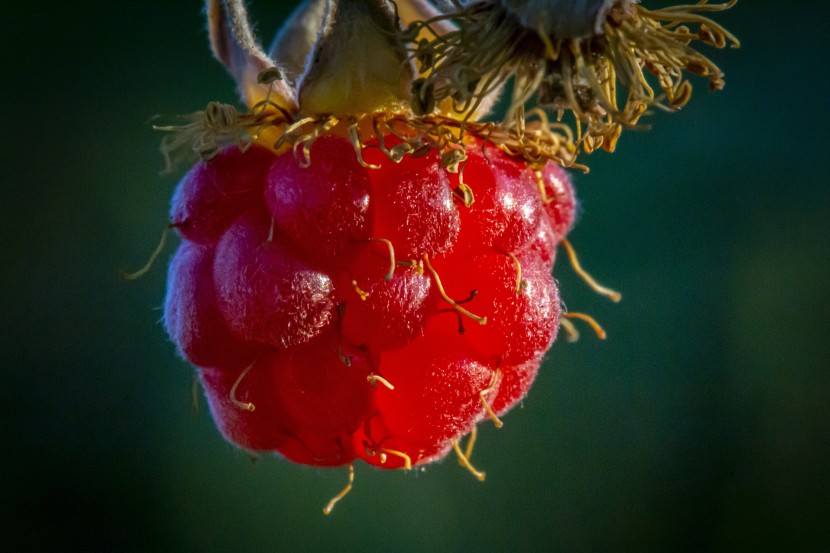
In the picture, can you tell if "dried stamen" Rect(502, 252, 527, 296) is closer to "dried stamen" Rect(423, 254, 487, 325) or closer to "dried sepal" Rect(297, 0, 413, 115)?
"dried stamen" Rect(423, 254, 487, 325)

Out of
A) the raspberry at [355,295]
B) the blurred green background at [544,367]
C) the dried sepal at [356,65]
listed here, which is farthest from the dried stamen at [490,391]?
the blurred green background at [544,367]

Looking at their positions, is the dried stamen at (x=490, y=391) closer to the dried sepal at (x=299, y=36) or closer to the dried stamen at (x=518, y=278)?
the dried stamen at (x=518, y=278)

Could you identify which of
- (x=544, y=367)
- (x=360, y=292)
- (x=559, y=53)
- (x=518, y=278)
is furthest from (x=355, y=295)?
(x=544, y=367)

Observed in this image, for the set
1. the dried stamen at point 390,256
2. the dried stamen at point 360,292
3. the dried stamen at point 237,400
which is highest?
the dried stamen at point 390,256

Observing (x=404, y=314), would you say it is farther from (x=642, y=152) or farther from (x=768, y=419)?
(x=768, y=419)

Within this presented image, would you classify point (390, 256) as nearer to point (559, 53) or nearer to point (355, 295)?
point (355, 295)

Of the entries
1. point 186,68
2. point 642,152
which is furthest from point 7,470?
point 642,152
